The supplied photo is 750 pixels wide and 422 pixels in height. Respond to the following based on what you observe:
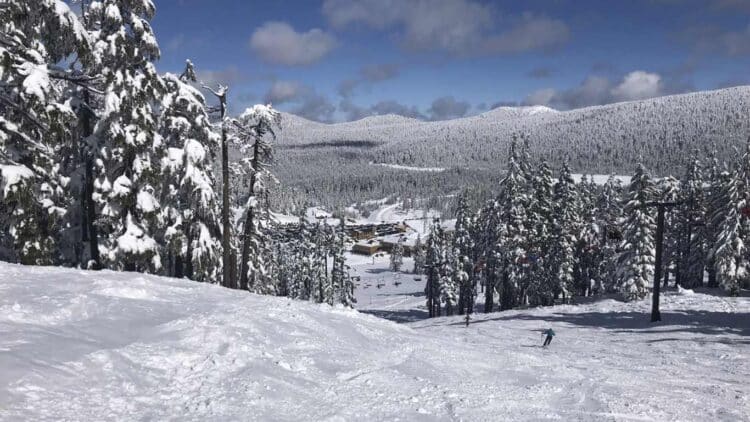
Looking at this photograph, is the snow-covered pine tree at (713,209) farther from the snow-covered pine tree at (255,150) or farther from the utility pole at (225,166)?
the utility pole at (225,166)

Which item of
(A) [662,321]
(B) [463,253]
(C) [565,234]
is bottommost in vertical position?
(A) [662,321]

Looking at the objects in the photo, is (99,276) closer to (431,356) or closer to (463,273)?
(431,356)

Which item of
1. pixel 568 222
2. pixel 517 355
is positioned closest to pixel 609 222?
pixel 568 222

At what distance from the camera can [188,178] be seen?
1950 centimetres

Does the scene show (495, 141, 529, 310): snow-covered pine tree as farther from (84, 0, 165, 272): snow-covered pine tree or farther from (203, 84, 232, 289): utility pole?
(84, 0, 165, 272): snow-covered pine tree

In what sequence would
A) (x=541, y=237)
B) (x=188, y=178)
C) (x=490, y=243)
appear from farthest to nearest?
1. (x=490, y=243)
2. (x=541, y=237)
3. (x=188, y=178)

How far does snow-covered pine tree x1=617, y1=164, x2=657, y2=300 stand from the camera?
1473 inches

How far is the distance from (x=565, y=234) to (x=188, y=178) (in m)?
35.0

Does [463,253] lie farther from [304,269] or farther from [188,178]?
[188,178]

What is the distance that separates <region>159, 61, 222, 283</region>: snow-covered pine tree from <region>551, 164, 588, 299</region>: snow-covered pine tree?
32.0 metres

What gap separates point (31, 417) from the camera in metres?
6.16

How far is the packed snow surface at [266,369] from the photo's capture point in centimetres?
748

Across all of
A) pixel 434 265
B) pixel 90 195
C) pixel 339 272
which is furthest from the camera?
pixel 339 272

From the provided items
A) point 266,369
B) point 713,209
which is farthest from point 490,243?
point 266,369
